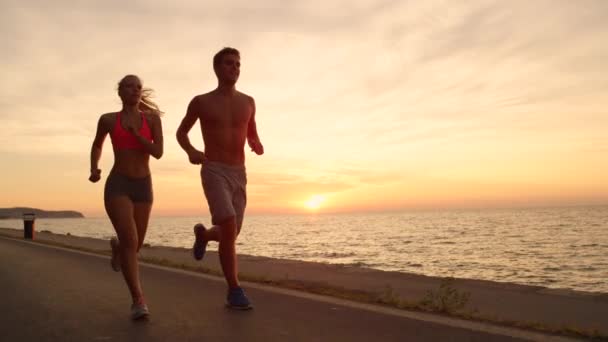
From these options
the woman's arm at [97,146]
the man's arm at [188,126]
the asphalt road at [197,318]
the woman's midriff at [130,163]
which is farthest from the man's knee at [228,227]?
the woman's arm at [97,146]

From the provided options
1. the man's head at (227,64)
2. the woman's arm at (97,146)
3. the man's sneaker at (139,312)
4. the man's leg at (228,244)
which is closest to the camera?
the man's sneaker at (139,312)

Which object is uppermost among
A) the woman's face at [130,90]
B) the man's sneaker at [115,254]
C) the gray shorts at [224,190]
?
the woman's face at [130,90]

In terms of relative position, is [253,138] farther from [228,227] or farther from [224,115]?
[228,227]

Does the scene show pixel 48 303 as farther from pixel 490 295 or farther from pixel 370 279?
pixel 490 295

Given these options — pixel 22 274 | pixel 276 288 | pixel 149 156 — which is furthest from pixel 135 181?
pixel 22 274

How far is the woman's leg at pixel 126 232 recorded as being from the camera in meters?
4.32

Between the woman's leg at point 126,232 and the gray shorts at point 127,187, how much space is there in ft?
0.15

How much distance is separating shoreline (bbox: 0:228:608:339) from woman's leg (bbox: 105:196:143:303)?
2124 mm

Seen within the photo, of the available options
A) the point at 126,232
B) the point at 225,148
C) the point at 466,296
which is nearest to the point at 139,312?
the point at 126,232

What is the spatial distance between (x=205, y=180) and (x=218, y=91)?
81 cm

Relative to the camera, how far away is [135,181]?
4.47 meters

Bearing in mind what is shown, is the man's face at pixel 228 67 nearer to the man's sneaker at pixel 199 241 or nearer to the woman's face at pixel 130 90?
the woman's face at pixel 130 90

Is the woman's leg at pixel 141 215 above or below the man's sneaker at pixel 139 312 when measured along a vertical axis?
above

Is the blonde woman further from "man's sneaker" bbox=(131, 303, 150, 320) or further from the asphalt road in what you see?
the asphalt road
